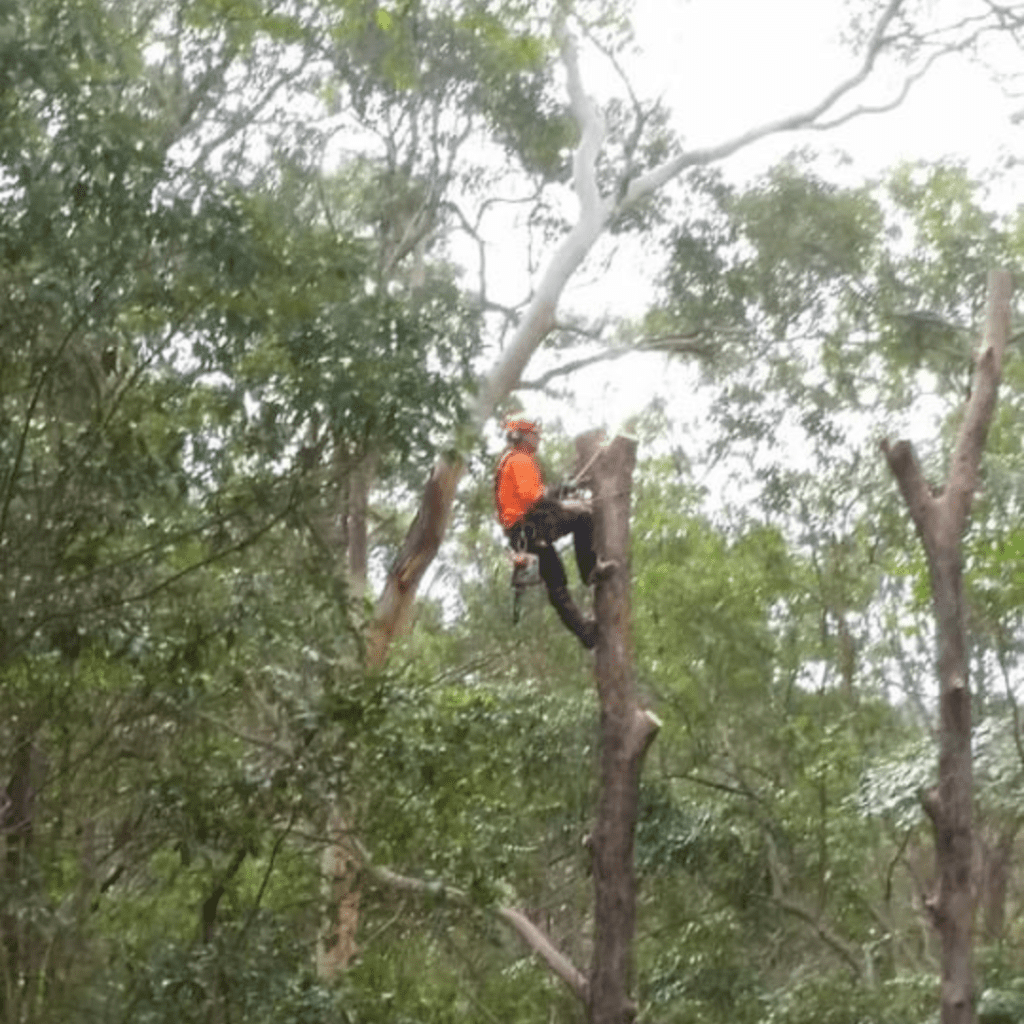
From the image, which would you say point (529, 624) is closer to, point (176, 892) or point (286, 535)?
point (176, 892)

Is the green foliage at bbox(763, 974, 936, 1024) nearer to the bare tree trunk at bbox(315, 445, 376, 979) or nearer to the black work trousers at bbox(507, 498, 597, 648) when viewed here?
the bare tree trunk at bbox(315, 445, 376, 979)

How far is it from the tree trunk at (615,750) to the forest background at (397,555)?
584 millimetres

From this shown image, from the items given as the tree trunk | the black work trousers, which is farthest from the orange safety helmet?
the tree trunk

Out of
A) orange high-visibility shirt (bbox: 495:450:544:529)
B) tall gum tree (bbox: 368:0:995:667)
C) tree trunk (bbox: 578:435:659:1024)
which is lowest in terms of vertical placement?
tree trunk (bbox: 578:435:659:1024)

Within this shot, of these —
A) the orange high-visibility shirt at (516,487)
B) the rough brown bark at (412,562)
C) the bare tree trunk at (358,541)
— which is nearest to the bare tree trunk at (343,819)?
the bare tree trunk at (358,541)

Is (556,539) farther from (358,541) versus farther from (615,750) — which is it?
(358,541)

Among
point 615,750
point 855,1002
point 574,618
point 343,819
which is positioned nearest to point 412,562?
point 343,819

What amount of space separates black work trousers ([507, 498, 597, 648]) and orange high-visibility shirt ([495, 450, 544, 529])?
1.4 inches

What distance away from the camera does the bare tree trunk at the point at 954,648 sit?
5816mm

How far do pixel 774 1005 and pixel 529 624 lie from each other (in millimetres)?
4784

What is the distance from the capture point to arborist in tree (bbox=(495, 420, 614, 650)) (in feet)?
20.3

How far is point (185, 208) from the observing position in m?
5.19

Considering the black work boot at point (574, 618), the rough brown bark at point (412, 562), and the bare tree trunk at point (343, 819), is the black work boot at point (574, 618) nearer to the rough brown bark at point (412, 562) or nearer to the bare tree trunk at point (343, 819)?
the bare tree trunk at point (343, 819)

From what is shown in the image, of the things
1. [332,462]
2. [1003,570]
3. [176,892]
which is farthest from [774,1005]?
[332,462]
